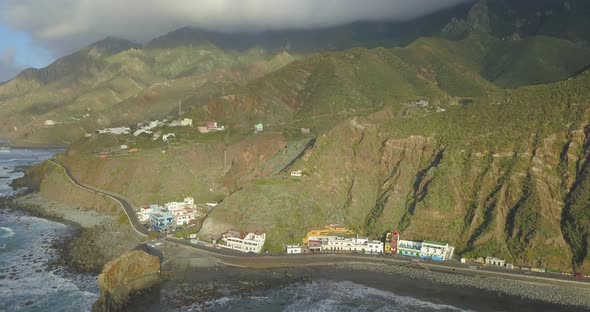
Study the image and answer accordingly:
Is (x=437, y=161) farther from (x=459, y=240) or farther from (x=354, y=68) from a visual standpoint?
(x=354, y=68)

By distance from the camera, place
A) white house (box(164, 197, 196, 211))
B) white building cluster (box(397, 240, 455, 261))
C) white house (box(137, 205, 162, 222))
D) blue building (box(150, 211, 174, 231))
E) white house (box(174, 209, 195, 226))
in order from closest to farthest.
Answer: white building cluster (box(397, 240, 455, 261)), blue building (box(150, 211, 174, 231)), white house (box(174, 209, 195, 226)), white house (box(137, 205, 162, 222)), white house (box(164, 197, 196, 211))

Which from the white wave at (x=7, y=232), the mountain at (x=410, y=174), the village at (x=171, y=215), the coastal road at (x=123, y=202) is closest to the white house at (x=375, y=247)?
the mountain at (x=410, y=174)

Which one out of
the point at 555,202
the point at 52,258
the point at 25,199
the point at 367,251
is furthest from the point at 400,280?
the point at 25,199

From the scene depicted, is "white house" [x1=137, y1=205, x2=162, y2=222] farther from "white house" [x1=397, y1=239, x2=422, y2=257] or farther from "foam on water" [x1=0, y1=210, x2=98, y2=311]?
"white house" [x1=397, y1=239, x2=422, y2=257]

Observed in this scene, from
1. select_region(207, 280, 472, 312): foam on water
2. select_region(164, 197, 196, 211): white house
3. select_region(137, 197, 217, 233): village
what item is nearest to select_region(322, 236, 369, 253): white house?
select_region(207, 280, 472, 312): foam on water

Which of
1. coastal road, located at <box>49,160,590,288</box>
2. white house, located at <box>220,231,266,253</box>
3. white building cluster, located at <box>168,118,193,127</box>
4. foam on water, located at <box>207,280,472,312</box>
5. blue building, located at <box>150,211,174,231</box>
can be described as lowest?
foam on water, located at <box>207,280,472,312</box>

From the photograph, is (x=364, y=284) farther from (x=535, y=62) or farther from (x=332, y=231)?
(x=535, y=62)
